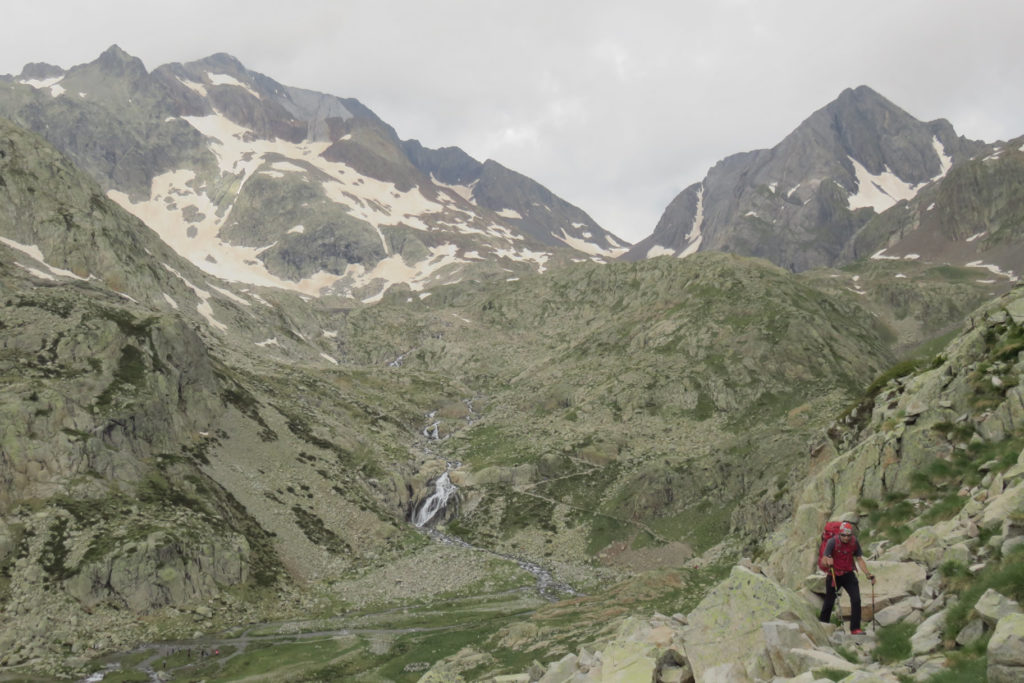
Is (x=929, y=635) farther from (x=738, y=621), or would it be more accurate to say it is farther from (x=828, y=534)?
(x=738, y=621)

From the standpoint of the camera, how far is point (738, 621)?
18.8 metres

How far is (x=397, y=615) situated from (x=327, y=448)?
51.6 meters

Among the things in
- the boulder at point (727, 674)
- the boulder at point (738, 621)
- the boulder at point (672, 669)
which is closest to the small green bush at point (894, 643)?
the boulder at point (738, 621)

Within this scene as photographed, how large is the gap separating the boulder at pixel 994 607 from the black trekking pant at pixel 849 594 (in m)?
4.53

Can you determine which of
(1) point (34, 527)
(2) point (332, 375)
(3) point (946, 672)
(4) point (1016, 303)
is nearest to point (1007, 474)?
(3) point (946, 672)

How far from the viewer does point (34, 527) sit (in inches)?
2931

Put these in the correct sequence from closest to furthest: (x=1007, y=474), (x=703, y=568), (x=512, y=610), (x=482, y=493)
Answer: (x=1007, y=474) < (x=703, y=568) < (x=512, y=610) < (x=482, y=493)

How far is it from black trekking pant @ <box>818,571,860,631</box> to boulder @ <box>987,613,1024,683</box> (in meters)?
6.58

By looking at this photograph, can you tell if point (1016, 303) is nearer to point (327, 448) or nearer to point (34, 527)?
point (34, 527)

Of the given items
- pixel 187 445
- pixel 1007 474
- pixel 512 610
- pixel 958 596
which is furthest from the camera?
pixel 187 445

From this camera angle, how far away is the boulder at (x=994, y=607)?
544 inches

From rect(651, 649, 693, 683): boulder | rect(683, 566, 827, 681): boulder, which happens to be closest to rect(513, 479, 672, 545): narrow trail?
rect(683, 566, 827, 681): boulder

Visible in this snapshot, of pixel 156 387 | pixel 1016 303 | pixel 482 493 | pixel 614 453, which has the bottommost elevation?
pixel 482 493

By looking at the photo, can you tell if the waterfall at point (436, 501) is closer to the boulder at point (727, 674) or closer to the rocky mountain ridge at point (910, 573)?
the rocky mountain ridge at point (910, 573)
